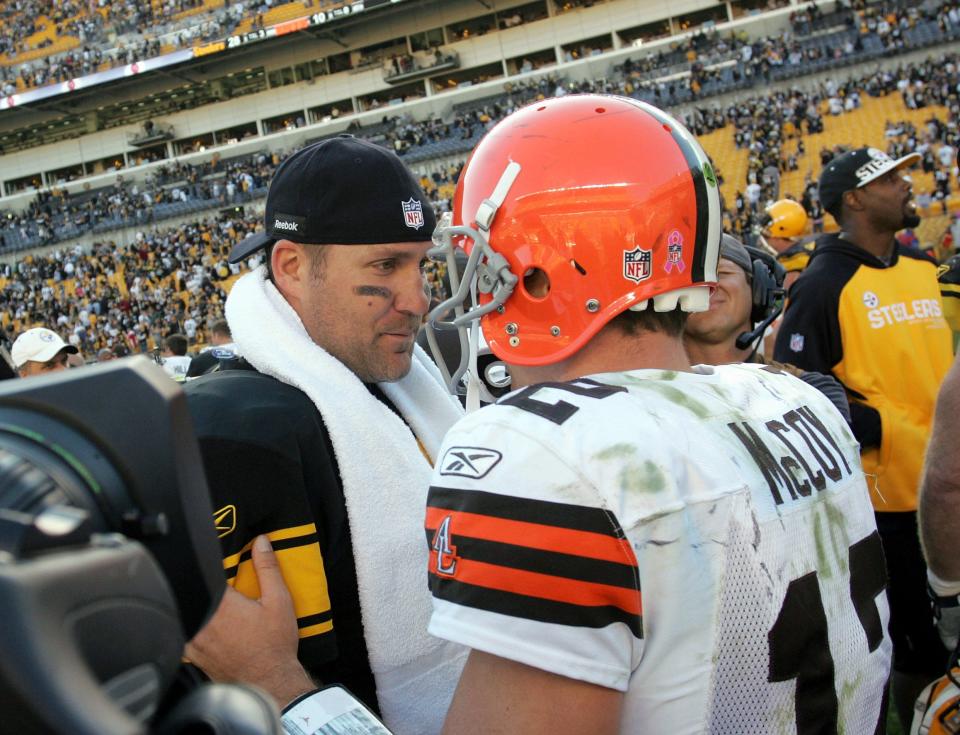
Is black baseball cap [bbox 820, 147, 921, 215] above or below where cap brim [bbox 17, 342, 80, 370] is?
above

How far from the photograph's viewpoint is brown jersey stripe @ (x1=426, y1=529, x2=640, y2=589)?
1.07m

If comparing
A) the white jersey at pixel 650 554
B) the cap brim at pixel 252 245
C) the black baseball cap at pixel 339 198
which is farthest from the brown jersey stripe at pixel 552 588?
the cap brim at pixel 252 245

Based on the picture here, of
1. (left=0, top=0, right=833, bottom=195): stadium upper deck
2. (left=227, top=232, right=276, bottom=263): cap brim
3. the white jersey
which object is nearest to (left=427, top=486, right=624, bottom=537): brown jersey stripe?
the white jersey

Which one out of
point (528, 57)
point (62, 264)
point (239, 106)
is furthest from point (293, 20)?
point (62, 264)

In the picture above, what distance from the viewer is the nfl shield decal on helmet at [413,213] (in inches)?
76.2

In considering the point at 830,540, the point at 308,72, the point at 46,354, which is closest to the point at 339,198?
the point at 830,540

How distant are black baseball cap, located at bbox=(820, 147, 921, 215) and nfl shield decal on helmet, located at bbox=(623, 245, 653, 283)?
2.78 m

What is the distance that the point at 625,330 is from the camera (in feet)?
4.71

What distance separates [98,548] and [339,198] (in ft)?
4.56

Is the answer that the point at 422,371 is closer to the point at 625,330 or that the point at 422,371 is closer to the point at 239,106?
the point at 625,330

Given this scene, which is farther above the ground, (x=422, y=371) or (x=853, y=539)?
(x=422, y=371)

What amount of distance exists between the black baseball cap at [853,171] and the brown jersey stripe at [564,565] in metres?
3.22

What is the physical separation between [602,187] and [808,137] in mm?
25633

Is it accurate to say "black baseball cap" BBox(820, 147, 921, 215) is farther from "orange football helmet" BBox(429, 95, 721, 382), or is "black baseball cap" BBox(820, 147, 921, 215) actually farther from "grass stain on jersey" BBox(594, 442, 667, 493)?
"grass stain on jersey" BBox(594, 442, 667, 493)
